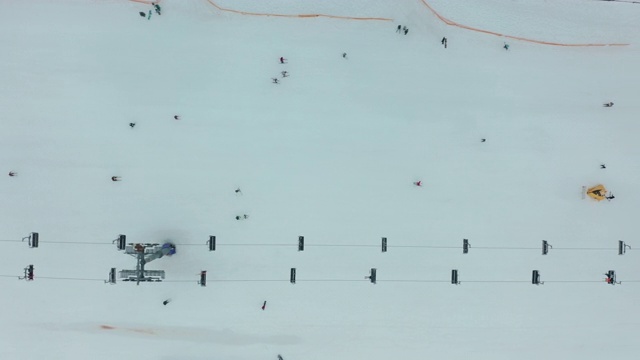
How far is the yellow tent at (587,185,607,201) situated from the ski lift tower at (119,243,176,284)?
5.53 metres

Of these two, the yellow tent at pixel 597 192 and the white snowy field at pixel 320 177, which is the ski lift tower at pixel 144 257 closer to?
the white snowy field at pixel 320 177

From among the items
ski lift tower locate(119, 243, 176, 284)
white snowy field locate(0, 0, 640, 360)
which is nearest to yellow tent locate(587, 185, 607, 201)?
white snowy field locate(0, 0, 640, 360)

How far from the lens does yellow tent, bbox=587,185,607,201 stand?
548 centimetres

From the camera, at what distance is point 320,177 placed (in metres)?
5.37

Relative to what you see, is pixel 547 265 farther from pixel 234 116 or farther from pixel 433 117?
pixel 234 116

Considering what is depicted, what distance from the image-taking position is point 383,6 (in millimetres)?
5359

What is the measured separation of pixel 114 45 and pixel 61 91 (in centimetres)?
88

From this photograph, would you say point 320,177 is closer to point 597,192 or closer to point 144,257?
point 144,257

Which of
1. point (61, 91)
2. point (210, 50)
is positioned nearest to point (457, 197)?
point (210, 50)

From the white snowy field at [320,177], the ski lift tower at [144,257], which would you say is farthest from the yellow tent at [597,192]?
the ski lift tower at [144,257]

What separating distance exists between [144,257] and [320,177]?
94.2 inches

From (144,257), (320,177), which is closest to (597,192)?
(320,177)

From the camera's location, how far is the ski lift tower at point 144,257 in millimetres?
4934

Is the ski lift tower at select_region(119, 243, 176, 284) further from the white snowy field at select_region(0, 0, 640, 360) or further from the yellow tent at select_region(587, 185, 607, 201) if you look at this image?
the yellow tent at select_region(587, 185, 607, 201)
